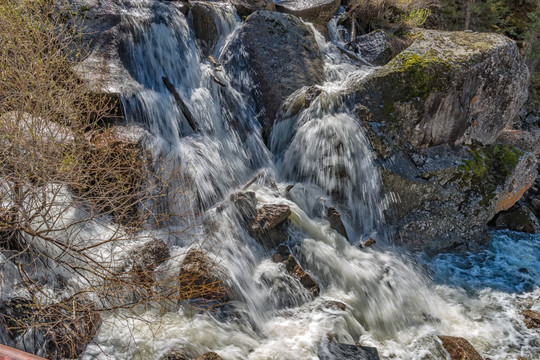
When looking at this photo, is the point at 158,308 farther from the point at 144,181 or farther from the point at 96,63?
the point at 96,63

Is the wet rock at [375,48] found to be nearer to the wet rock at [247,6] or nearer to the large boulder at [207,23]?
the wet rock at [247,6]

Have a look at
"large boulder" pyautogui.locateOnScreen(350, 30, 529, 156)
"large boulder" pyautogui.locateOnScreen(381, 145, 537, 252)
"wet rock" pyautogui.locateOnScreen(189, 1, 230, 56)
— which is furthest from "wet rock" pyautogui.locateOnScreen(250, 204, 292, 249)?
"wet rock" pyautogui.locateOnScreen(189, 1, 230, 56)

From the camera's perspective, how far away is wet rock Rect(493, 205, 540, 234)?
25.7 ft

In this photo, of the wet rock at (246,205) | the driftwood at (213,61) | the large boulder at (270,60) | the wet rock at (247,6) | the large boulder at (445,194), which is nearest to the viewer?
the wet rock at (246,205)

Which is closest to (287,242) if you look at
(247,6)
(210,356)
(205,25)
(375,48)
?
(210,356)

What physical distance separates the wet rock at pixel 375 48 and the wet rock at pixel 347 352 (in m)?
9.33

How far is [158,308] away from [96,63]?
16.5 feet

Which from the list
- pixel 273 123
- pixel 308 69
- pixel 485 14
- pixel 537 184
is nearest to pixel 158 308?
pixel 273 123

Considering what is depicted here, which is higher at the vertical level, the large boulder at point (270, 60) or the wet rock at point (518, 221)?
the large boulder at point (270, 60)

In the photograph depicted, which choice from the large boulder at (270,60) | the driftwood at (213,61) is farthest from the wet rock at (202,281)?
the driftwood at (213,61)

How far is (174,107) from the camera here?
297 inches

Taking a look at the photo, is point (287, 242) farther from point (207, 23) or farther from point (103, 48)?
point (207, 23)

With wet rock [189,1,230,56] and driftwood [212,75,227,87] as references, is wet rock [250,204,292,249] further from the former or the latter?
wet rock [189,1,230,56]

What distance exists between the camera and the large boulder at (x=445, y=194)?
696 cm
